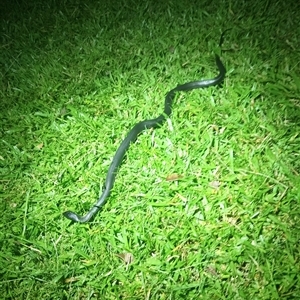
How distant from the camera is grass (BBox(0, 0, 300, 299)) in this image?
2.15 m

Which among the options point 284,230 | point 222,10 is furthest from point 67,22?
point 284,230

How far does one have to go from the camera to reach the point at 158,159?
2682mm

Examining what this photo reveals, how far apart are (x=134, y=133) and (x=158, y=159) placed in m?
0.32

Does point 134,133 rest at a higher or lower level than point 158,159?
higher

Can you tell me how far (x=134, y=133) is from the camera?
2766 mm

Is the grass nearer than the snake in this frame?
Yes

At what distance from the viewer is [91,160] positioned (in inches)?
111

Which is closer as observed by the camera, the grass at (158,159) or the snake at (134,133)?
the grass at (158,159)

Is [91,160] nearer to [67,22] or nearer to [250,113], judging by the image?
[250,113]

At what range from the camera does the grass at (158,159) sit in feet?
7.05

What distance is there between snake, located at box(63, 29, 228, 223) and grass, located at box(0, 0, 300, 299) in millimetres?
65

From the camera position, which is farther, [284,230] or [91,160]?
[91,160]

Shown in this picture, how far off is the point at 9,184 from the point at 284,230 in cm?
234

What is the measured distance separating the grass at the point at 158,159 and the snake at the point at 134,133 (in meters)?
0.07
